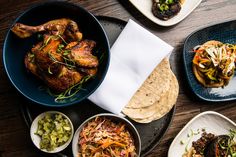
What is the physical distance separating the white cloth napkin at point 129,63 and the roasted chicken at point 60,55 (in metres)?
0.18

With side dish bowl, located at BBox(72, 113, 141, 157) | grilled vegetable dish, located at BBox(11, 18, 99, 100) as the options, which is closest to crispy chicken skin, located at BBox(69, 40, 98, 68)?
grilled vegetable dish, located at BBox(11, 18, 99, 100)

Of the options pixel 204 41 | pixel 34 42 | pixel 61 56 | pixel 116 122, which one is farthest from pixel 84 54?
pixel 204 41

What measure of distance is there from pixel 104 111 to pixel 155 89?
348 mm

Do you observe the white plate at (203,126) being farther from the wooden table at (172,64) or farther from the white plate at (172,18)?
the white plate at (172,18)

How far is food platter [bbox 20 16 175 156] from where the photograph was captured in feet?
9.45

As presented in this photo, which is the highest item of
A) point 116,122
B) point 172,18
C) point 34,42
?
point 172,18

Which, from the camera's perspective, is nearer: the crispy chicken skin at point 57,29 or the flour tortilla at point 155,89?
the crispy chicken skin at point 57,29

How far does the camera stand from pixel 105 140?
9.30 ft

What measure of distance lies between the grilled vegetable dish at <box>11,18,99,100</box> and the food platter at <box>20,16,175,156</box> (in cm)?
16

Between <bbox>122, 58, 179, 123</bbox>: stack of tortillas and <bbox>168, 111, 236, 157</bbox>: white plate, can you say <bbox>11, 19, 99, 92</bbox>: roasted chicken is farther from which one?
<bbox>168, 111, 236, 157</bbox>: white plate

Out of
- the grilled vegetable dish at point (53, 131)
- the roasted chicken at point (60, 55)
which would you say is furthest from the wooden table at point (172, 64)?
the roasted chicken at point (60, 55)

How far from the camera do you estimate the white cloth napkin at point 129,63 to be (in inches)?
114

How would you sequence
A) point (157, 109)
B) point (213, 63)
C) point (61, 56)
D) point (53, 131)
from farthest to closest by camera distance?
1. point (213, 63)
2. point (157, 109)
3. point (53, 131)
4. point (61, 56)

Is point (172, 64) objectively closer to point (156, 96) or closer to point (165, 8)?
point (156, 96)
